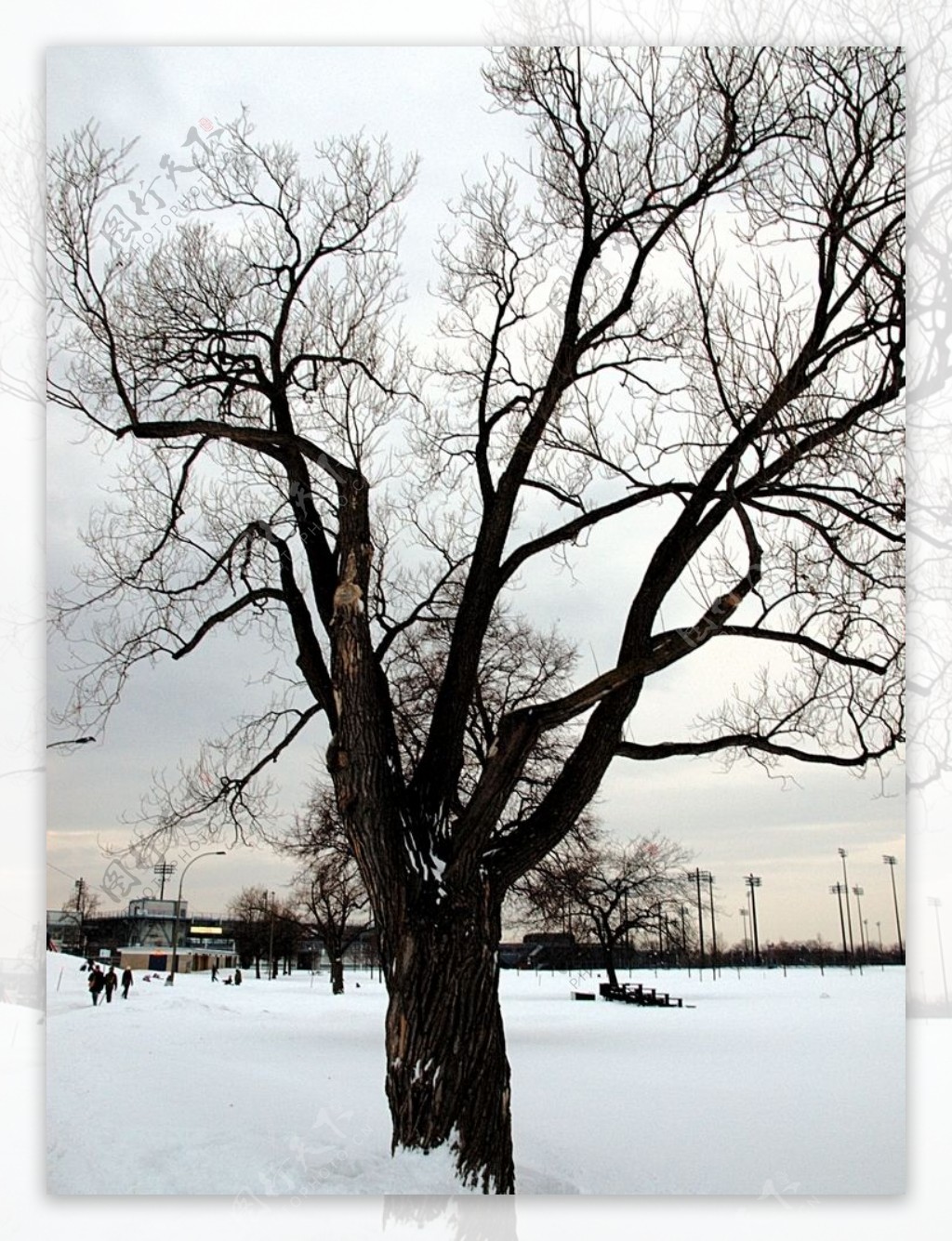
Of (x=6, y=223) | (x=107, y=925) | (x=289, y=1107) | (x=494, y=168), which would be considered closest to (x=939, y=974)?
(x=289, y=1107)

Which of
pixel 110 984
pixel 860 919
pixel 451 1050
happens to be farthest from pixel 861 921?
pixel 110 984

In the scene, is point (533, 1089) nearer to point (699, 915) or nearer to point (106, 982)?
point (699, 915)

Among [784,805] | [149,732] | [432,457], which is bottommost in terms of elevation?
[784,805]

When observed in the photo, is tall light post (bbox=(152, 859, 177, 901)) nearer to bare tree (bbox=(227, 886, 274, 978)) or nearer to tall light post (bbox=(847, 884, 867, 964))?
bare tree (bbox=(227, 886, 274, 978))

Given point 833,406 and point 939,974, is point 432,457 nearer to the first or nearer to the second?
point 833,406

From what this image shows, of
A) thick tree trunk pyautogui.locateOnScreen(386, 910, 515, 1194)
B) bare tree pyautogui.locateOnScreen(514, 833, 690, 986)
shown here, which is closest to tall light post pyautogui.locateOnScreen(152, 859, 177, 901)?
thick tree trunk pyautogui.locateOnScreen(386, 910, 515, 1194)

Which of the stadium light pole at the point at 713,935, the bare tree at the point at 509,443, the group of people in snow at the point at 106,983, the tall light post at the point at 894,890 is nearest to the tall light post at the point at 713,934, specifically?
the stadium light pole at the point at 713,935
